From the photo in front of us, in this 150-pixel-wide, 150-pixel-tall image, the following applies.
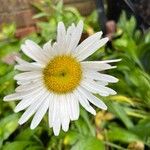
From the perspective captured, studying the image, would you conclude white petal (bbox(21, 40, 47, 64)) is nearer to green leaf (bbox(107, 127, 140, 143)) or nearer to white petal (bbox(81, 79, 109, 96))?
white petal (bbox(81, 79, 109, 96))

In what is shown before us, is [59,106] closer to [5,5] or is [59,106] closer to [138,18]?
[138,18]

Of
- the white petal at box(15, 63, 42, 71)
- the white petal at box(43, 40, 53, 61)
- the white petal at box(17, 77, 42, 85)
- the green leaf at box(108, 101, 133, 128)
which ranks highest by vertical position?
the white petal at box(43, 40, 53, 61)

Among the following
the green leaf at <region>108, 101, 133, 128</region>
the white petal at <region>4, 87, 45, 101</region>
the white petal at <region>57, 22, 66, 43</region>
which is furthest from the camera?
the green leaf at <region>108, 101, 133, 128</region>

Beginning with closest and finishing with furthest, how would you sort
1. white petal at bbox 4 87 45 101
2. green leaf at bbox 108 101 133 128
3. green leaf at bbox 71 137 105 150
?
white petal at bbox 4 87 45 101 < green leaf at bbox 71 137 105 150 < green leaf at bbox 108 101 133 128

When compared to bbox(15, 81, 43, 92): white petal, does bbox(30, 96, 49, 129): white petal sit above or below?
below

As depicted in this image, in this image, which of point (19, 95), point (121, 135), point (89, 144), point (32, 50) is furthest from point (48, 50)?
point (121, 135)

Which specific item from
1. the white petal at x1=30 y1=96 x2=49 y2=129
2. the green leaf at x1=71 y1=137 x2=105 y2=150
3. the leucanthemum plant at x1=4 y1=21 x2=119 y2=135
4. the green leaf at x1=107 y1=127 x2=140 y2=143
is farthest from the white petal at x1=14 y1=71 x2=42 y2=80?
the green leaf at x1=107 y1=127 x2=140 y2=143
